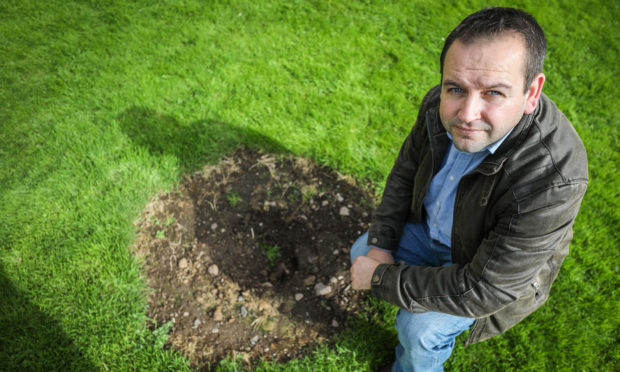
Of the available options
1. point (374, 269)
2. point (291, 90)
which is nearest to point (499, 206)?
point (374, 269)

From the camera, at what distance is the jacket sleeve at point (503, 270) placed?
66.9 inches

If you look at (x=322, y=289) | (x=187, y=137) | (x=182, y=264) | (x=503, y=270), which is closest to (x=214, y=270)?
(x=182, y=264)

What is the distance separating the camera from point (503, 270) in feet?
5.96

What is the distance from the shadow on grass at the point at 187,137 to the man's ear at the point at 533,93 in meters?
2.45

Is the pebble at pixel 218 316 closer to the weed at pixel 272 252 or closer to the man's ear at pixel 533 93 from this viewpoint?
the weed at pixel 272 252

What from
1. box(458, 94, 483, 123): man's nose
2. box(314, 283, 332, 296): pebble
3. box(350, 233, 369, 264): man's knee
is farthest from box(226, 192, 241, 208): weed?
box(458, 94, 483, 123): man's nose

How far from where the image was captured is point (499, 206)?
6.01ft

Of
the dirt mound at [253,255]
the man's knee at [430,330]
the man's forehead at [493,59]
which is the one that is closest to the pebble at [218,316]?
the dirt mound at [253,255]

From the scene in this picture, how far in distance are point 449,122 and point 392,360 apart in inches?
73.1

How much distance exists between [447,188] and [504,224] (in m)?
0.44

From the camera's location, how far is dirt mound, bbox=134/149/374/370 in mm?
2781

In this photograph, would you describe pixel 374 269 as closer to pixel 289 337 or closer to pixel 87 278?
pixel 289 337

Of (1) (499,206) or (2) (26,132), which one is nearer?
(1) (499,206)

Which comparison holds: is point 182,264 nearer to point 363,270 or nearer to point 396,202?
point 363,270
